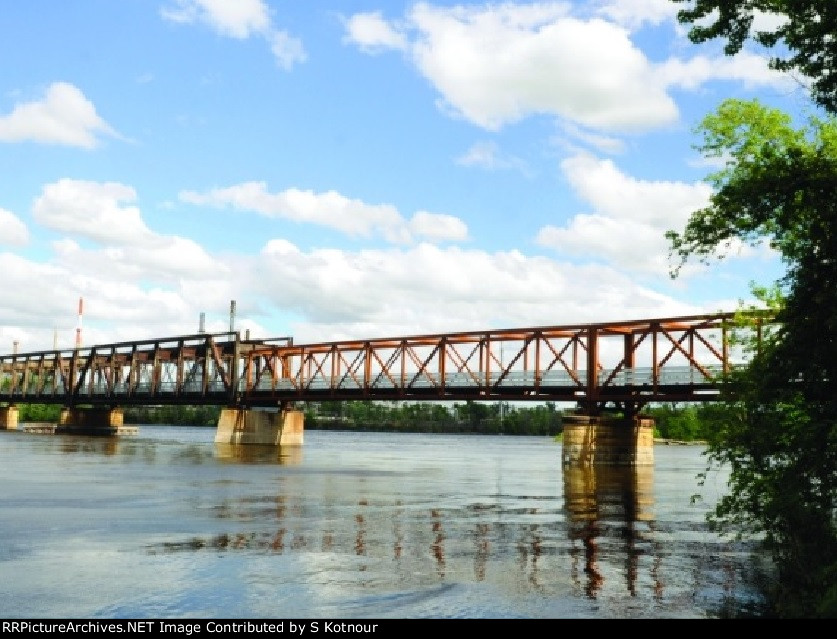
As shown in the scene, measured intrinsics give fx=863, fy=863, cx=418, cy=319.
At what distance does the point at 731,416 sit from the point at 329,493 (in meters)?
23.4

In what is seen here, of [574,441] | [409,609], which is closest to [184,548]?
[409,609]

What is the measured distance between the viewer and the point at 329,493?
38812 millimetres

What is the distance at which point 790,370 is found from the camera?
56.1 feet

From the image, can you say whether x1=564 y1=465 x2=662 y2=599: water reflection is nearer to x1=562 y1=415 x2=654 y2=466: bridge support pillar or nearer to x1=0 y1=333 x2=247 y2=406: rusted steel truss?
x1=562 y1=415 x2=654 y2=466: bridge support pillar

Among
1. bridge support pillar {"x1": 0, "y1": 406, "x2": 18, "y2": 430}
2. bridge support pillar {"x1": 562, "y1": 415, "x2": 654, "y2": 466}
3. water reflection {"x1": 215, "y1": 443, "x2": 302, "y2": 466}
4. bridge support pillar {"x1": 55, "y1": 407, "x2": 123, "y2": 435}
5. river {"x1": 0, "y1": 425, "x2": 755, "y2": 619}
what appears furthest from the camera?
bridge support pillar {"x1": 0, "y1": 406, "x2": 18, "y2": 430}

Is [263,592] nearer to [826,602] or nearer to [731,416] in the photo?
[826,602]

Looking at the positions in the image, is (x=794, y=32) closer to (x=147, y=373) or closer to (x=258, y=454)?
(x=258, y=454)

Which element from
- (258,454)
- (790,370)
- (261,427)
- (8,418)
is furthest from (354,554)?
(8,418)

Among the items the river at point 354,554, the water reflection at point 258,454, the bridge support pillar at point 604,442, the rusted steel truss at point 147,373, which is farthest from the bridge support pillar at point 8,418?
the river at point 354,554

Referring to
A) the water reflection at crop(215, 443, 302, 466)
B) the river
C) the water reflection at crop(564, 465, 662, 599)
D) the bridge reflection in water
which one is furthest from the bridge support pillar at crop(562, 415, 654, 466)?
the bridge reflection in water

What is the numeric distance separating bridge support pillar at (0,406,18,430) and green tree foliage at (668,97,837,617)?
161 metres

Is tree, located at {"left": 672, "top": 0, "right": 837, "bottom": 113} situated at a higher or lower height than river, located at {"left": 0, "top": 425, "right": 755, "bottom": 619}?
higher

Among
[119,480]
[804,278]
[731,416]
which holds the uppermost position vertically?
[804,278]

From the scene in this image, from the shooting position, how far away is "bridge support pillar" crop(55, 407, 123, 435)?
5512 inches
